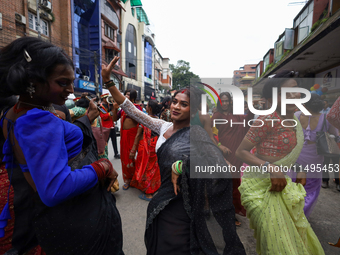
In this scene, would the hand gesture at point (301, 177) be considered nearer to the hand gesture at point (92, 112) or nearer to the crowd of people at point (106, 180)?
the crowd of people at point (106, 180)

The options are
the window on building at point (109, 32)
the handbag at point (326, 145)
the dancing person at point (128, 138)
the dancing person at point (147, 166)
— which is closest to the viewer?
the handbag at point (326, 145)

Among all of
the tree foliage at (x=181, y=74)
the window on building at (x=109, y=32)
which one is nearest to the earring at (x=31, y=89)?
the window on building at (x=109, y=32)

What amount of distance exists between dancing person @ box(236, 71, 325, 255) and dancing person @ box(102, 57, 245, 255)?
1.26 feet

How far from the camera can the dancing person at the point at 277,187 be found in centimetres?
147

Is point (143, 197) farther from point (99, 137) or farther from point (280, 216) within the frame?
point (280, 216)

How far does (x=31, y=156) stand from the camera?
78cm

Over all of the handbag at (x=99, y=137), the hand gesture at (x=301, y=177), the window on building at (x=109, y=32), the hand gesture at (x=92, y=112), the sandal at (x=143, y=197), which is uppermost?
the window on building at (x=109, y=32)

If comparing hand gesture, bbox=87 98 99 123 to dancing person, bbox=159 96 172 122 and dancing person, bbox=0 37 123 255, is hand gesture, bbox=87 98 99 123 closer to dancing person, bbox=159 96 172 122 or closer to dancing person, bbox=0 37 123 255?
dancing person, bbox=0 37 123 255

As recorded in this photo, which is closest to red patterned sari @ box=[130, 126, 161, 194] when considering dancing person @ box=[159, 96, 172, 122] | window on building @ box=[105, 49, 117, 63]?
dancing person @ box=[159, 96, 172, 122]

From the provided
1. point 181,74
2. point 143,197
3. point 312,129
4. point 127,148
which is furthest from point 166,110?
point 181,74

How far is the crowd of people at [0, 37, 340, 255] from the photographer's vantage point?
2.77 ft

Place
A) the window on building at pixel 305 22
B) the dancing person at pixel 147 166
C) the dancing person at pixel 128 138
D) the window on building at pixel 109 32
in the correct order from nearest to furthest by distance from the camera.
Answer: the dancing person at pixel 147 166
the dancing person at pixel 128 138
the window on building at pixel 305 22
the window on building at pixel 109 32

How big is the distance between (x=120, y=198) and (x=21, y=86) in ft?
9.39

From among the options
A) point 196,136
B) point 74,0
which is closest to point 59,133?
point 196,136
